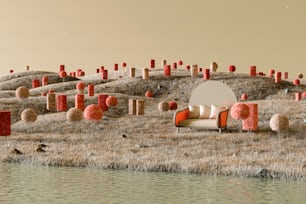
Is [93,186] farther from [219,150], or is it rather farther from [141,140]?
[141,140]

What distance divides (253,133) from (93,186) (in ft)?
29.7

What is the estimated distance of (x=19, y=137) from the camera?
21219mm

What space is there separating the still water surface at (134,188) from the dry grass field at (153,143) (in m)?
0.73

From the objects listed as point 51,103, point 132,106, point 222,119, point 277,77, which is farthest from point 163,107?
point 277,77

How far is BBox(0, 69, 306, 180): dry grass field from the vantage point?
14408mm

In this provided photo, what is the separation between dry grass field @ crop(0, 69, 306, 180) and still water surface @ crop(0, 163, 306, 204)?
73 cm

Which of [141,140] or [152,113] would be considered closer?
[141,140]

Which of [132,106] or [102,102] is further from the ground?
[102,102]

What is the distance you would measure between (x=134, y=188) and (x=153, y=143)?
722cm

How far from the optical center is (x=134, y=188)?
1173 centimetres

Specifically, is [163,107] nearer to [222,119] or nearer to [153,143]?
[222,119]

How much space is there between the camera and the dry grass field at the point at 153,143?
14408 mm

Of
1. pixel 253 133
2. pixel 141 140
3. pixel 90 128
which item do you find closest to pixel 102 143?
pixel 141 140

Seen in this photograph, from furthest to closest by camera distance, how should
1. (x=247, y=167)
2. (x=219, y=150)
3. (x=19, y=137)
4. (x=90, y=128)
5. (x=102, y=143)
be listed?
(x=90, y=128), (x=19, y=137), (x=102, y=143), (x=219, y=150), (x=247, y=167)
